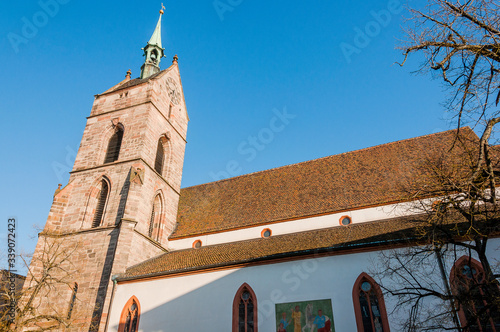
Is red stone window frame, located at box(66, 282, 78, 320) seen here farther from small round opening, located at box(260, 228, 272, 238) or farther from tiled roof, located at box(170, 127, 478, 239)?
small round opening, located at box(260, 228, 272, 238)

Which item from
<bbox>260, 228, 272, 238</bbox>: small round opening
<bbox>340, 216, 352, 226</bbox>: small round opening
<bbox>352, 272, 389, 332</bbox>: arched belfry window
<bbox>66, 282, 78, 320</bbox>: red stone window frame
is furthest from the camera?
<bbox>260, 228, 272, 238</bbox>: small round opening

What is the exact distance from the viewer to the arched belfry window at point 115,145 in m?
19.1

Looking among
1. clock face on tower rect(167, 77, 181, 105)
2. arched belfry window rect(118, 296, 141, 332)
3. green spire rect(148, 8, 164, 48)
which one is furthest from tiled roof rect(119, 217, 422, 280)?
green spire rect(148, 8, 164, 48)

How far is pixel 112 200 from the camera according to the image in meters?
16.9

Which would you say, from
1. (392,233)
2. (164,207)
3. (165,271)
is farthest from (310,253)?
(164,207)

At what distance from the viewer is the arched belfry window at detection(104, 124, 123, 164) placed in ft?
62.6

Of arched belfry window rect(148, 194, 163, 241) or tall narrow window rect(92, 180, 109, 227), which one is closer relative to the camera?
tall narrow window rect(92, 180, 109, 227)

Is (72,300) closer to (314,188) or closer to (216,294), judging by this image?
(216,294)

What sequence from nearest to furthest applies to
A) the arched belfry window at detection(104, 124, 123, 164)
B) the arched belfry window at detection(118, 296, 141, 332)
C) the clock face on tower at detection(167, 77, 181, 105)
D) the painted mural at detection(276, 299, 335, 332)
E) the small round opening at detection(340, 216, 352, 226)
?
the painted mural at detection(276, 299, 335, 332) → the arched belfry window at detection(118, 296, 141, 332) → the small round opening at detection(340, 216, 352, 226) → the arched belfry window at detection(104, 124, 123, 164) → the clock face on tower at detection(167, 77, 181, 105)

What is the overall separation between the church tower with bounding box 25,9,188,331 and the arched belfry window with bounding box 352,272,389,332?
28.6 feet

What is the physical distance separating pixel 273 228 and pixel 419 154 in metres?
7.23

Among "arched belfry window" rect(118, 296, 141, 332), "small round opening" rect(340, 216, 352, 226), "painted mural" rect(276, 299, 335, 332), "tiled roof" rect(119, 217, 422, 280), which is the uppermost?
"small round opening" rect(340, 216, 352, 226)

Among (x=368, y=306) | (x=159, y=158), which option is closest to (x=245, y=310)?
(x=368, y=306)

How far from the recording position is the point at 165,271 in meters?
13.6
